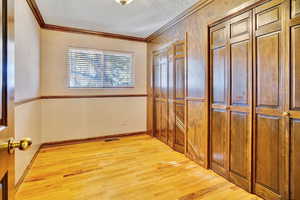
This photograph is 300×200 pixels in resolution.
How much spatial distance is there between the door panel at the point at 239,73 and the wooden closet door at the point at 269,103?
0.12 meters

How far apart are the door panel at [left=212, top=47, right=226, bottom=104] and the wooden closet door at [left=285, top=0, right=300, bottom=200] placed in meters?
0.73

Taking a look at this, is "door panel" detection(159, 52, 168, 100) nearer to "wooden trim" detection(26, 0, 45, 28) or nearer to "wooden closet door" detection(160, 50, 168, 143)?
"wooden closet door" detection(160, 50, 168, 143)

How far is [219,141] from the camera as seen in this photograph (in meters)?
2.31

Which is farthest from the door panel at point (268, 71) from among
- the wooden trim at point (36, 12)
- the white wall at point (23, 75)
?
the wooden trim at point (36, 12)

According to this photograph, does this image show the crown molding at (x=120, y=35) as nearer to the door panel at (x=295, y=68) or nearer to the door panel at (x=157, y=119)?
the door panel at (x=295, y=68)

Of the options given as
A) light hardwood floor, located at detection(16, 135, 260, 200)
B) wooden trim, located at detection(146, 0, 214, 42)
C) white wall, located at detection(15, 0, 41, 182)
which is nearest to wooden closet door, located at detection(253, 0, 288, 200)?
light hardwood floor, located at detection(16, 135, 260, 200)

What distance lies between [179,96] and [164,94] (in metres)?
0.56

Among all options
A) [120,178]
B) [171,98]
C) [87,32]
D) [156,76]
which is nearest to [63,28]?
[87,32]

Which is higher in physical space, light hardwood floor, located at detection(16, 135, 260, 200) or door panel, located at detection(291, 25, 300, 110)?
door panel, located at detection(291, 25, 300, 110)

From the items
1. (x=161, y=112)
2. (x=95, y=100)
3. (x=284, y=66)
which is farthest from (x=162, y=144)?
(x=284, y=66)

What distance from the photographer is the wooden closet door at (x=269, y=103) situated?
161 cm

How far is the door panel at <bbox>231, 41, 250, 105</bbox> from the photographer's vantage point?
1.93 m

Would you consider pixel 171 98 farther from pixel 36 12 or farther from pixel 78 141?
pixel 36 12

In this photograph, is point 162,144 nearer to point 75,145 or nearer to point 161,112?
point 161,112
